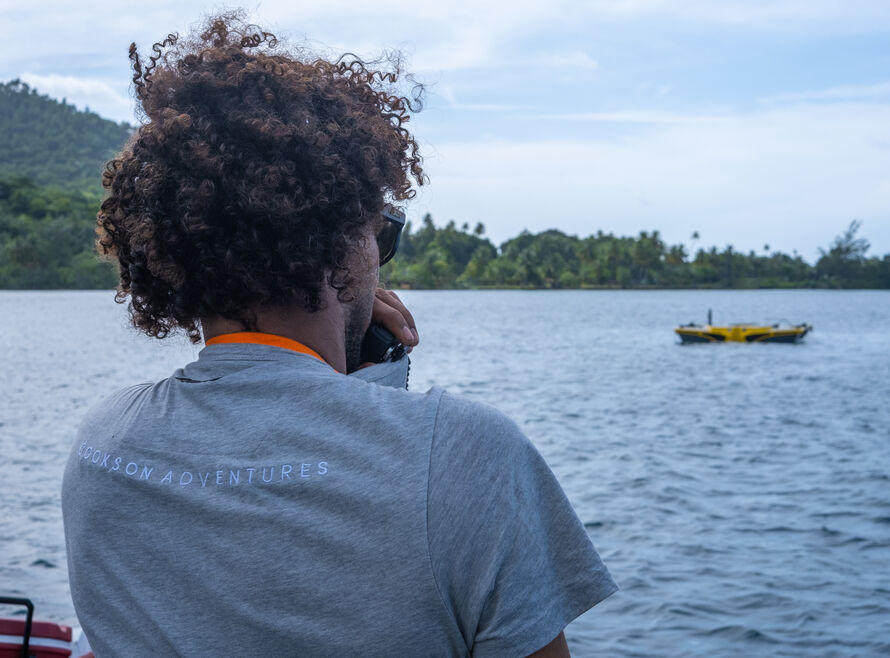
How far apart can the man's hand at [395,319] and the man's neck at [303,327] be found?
0.15m

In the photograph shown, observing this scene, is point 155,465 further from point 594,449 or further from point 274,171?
point 594,449

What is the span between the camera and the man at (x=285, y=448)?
3.91ft

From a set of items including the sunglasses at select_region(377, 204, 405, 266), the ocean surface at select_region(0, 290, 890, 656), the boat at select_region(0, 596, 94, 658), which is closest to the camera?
the sunglasses at select_region(377, 204, 405, 266)

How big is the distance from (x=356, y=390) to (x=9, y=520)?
14.4 meters

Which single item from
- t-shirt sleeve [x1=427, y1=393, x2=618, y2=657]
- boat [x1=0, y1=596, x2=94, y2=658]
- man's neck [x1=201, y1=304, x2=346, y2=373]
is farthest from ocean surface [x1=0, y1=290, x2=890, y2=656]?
boat [x1=0, y1=596, x2=94, y2=658]

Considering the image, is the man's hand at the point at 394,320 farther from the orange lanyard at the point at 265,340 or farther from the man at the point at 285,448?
the orange lanyard at the point at 265,340

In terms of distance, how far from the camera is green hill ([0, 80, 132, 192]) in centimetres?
15500

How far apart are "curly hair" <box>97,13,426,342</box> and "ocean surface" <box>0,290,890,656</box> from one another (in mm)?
323

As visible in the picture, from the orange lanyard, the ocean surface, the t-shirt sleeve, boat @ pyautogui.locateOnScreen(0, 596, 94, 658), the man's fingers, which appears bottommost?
the ocean surface

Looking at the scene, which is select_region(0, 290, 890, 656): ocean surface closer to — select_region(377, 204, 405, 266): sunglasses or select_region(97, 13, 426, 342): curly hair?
select_region(97, 13, 426, 342): curly hair

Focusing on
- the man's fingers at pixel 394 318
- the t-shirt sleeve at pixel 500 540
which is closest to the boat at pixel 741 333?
the man's fingers at pixel 394 318

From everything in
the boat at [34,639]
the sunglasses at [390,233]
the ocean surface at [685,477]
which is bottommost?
the ocean surface at [685,477]

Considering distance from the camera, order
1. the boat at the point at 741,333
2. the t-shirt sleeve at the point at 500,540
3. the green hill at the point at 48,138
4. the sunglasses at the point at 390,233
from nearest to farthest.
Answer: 1. the t-shirt sleeve at the point at 500,540
2. the sunglasses at the point at 390,233
3. the boat at the point at 741,333
4. the green hill at the point at 48,138

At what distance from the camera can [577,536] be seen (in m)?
1.24
